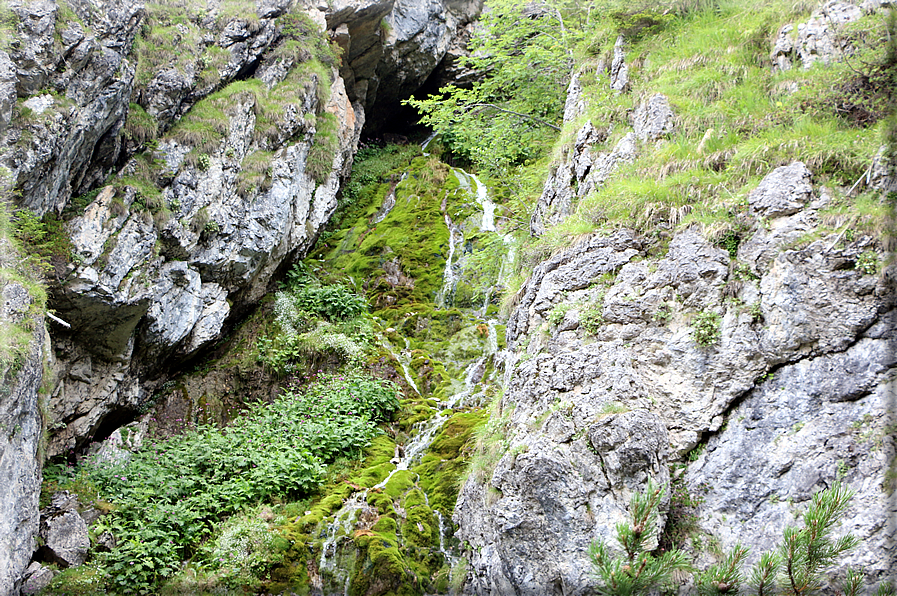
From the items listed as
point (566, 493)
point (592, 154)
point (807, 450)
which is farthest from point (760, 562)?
point (592, 154)

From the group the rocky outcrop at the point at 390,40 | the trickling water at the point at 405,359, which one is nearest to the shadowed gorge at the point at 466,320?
the trickling water at the point at 405,359

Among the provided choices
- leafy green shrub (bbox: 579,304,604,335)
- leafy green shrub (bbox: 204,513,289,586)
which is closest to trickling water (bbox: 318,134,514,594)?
leafy green shrub (bbox: 204,513,289,586)

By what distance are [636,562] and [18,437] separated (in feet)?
24.0

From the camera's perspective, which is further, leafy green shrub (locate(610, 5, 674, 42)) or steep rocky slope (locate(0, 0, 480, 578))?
leafy green shrub (locate(610, 5, 674, 42))

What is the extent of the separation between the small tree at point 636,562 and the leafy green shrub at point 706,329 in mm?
2213

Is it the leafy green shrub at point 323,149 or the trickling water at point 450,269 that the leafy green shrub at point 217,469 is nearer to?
the trickling water at point 450,269

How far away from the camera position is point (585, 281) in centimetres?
628

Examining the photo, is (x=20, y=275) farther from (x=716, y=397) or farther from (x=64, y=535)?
(x=716, y=397)

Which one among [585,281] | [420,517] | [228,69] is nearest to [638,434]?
[585,281]

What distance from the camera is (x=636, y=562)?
3305 millimetres

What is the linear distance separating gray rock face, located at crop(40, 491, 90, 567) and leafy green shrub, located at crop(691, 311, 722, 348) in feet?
26.7

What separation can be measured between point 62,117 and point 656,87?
368 inches

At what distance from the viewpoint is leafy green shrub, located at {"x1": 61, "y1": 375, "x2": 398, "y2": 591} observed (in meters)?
7.32

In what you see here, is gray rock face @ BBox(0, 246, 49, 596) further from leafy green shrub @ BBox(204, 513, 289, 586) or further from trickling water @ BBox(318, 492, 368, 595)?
trickling water @ BBox(318, 492, 368, 595)
